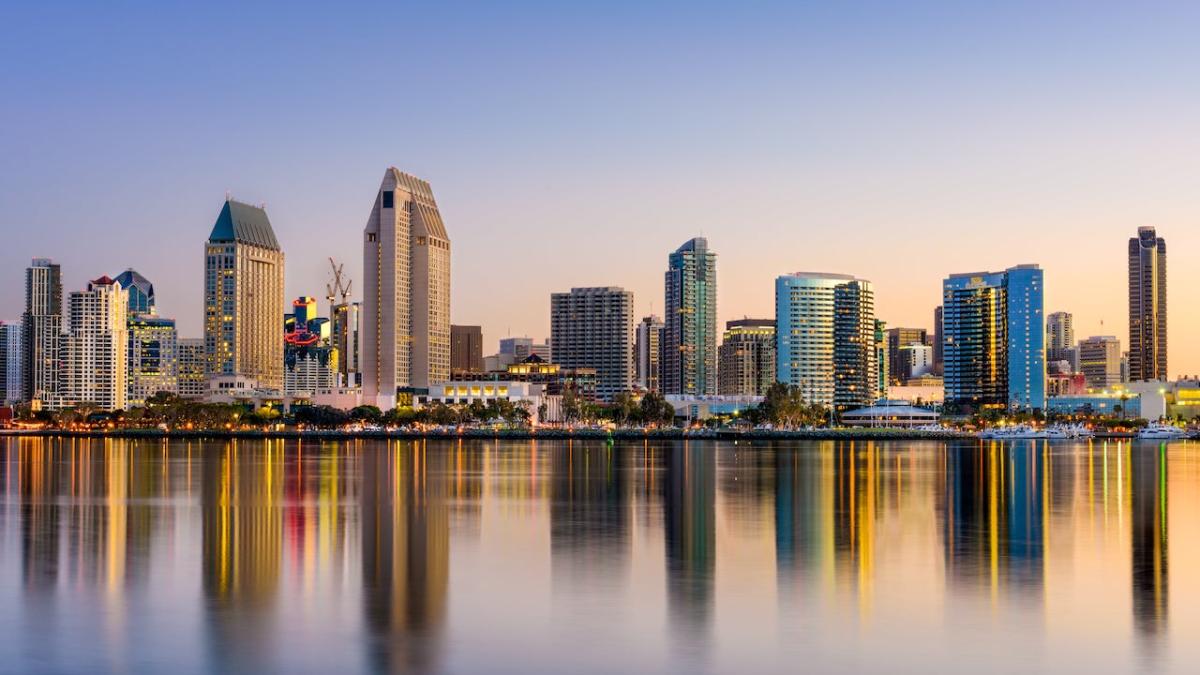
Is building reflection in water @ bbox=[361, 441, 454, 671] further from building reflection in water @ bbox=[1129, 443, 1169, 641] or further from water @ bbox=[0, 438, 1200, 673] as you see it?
building reflection in water @ bbox=[1129, 443, 1169, 641]

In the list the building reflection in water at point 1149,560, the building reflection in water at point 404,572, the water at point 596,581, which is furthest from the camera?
the building reflection in water at point 1149,560

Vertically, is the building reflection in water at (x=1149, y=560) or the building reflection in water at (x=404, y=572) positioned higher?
the building reflection in water at (x=404, y=572)

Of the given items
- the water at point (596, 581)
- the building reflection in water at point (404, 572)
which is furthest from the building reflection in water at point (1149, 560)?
the building reflection in water at point (404, 572)

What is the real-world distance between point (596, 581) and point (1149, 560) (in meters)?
17.3

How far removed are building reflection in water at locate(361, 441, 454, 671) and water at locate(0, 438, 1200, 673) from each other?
0.36ft

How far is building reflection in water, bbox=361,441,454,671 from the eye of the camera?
89.4 feet

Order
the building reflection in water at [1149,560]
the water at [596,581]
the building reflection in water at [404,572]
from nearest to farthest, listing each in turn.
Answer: the water at [596,581]
the building reflection in water at [404,572]
the building reflection in water at [1149,560]

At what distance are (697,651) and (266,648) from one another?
8.19m

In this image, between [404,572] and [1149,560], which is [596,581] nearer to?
[404,572]

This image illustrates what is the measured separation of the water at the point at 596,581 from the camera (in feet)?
88.5

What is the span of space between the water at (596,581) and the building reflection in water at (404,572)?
4.3 inches

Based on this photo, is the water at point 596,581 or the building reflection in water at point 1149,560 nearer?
the water at point 596,581

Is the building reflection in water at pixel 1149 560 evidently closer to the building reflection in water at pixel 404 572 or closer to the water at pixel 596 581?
the water at pixel 596 581

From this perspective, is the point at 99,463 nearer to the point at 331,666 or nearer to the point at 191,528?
the point at 191,528
